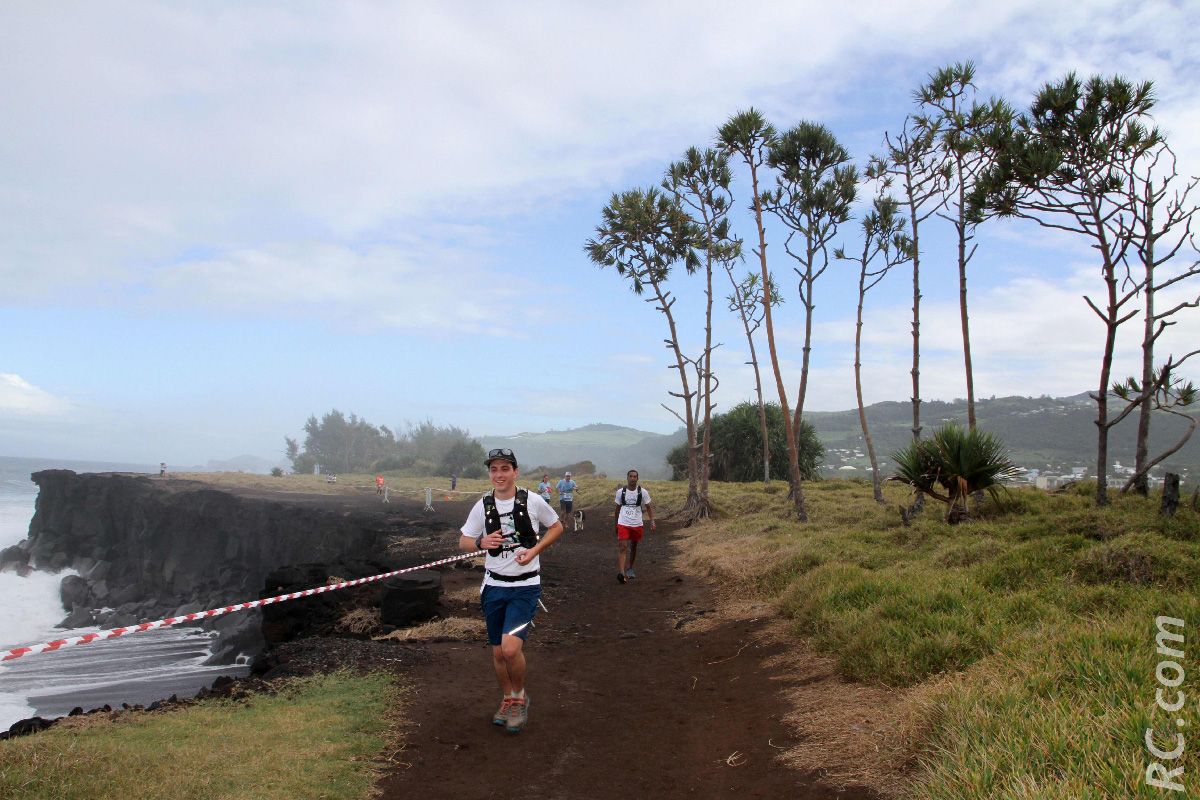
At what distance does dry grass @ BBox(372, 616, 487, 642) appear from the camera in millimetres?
7703

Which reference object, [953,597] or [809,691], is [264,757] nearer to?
[809,691]

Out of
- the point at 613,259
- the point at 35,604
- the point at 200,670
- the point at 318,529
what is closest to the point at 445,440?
the point at 35,604

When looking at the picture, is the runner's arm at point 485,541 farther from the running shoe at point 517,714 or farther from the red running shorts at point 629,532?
the red running shorts at point 629,532

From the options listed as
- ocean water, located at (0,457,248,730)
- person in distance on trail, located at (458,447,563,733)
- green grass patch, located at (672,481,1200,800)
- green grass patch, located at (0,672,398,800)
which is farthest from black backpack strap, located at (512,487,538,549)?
ocean water, located at (0,457,248,730)

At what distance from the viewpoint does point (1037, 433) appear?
7488cm

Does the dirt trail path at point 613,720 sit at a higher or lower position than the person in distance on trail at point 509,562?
lower

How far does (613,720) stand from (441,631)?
3.35 metres

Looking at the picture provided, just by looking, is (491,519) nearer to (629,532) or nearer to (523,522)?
(523,522)

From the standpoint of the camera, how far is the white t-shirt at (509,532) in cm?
471

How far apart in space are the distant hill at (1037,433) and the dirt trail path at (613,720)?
3775cm

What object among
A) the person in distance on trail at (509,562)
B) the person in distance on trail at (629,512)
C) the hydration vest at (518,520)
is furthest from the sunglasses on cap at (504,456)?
the person in distance on trail at (629,512)

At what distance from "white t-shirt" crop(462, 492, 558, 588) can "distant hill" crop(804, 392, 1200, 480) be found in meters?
40.4

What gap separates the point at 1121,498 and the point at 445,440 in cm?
9596

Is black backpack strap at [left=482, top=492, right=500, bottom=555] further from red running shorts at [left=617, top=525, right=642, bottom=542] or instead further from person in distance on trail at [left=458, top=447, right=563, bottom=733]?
red running shorts at [left=617, top=525, right=642, bottom=542]
